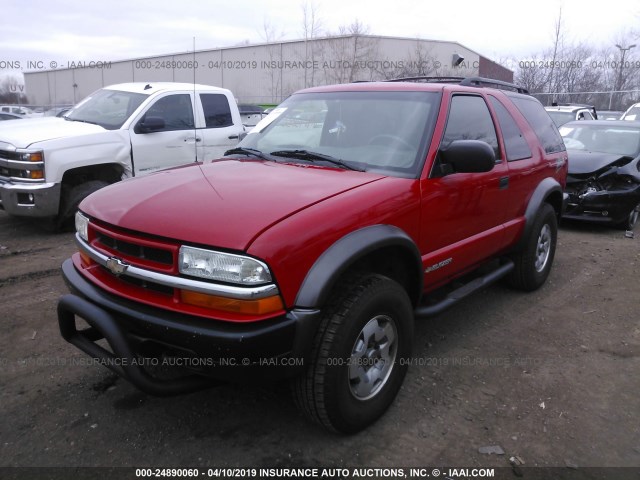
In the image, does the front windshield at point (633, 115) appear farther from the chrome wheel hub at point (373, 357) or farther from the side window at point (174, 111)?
the chrome wheel hub at point (373, 357)

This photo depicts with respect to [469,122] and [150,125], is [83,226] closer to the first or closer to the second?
[469,122]

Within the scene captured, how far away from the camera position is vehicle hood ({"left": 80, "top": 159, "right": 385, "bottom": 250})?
2275 mm

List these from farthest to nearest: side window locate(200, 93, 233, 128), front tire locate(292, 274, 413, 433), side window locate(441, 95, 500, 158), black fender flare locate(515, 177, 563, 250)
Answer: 1. side window locate(200, 93, 233, 128)
2. black fender flare locate(515, 177, 563, 250)
3. side window locate(441, 95, 500, 158)
4. front tire locate(292, 274, 413, 433)

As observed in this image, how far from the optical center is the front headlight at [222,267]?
2164mm

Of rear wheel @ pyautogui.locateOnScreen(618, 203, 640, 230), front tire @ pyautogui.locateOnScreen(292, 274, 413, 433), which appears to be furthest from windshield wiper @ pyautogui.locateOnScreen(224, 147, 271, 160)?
rear wheel @ pyautogui.locateOnScreen(618, 203, 640, 230)

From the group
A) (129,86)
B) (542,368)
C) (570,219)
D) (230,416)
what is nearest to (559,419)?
(542,368)

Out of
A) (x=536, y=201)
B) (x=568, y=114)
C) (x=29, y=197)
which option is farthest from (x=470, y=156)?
(x=568, y=114)

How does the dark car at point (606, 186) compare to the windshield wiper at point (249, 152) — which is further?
the dark car at point (606, 186)

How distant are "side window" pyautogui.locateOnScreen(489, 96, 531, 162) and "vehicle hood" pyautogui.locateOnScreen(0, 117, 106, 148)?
190 inches

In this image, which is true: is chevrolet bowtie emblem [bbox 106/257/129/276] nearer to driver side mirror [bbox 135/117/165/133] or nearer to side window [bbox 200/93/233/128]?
driver side mirror [bbox 135/117/165/133]

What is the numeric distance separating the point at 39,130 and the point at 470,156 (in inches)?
218

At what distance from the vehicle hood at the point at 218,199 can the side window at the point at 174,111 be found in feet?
14.0

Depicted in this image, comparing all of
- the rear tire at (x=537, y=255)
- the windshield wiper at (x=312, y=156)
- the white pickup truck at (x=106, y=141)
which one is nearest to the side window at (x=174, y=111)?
the white pickup truck at (x=106, y=141)

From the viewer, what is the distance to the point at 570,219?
7547 mm
